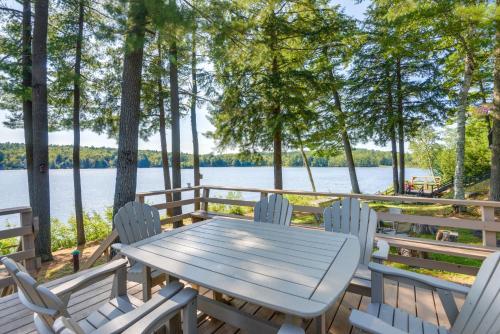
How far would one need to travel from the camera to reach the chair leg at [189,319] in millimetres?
1438

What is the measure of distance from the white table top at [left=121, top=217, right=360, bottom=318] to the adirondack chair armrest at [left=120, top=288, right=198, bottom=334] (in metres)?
0.12

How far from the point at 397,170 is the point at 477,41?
6059 millimetres

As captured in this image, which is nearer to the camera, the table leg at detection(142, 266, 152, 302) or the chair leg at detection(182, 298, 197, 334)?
the chair leg at detection(182, 298, 197, 334)

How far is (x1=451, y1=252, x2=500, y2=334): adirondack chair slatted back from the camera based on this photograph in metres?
1.23

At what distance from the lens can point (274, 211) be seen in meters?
3.44

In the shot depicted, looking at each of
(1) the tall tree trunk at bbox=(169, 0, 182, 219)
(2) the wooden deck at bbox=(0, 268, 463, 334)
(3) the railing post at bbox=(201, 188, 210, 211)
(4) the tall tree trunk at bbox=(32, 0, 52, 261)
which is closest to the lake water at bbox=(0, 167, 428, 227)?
(1) the tall tree trunk at bbox=(169, 0, 182, 219)

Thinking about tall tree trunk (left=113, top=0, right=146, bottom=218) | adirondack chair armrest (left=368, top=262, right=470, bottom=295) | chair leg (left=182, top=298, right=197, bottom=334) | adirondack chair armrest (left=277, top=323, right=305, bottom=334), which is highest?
tall tree trunk (left=113, top=0, right=146, bottom=218)

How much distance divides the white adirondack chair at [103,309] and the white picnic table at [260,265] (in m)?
0.13

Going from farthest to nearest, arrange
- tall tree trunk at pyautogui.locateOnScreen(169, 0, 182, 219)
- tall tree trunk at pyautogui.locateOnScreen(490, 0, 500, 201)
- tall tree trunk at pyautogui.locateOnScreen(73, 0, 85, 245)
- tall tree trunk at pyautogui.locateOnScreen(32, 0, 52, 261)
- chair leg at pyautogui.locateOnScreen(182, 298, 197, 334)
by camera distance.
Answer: tall tree trunk at pyautogui.locateOnScreen(169, 0, 182, 219)
tall tree trunk at pyautogui.locateOnScreen(73, 0, 85, 245)
tall tree trunk at pyautogui.locateOnScreen(490, 0, 500, 201)
tall tree trunk at pyautogui.locateOnScreen(32, 0, 52, 261)
chair leg at pyautogui.locateOnScreen(182, 298, 197, 334)

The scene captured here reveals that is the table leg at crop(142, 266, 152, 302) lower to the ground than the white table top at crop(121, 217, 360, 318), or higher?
lower

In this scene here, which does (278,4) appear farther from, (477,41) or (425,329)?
(425,329)

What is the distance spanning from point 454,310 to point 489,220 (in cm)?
198

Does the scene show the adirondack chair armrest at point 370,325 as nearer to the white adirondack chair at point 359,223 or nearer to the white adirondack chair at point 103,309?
the white adirondack chair at point 103,309

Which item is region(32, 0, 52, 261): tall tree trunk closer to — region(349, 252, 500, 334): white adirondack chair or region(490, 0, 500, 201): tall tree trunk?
region(349, 252, 500, 334): white adirondack chair
